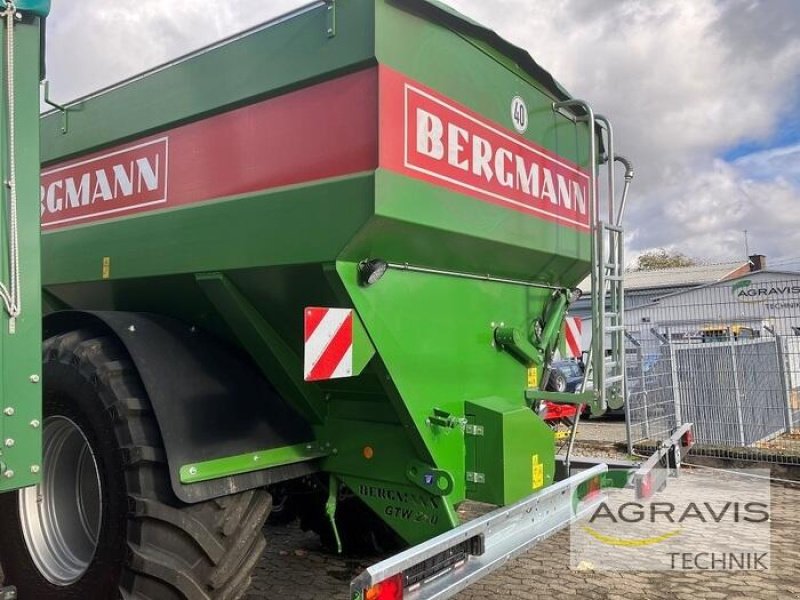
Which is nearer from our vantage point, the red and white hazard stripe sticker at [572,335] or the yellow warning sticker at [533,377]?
the yellow warning sticker at [533,377]

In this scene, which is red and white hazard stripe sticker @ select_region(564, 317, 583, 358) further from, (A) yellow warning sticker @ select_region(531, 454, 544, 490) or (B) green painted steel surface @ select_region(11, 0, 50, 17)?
(B) green painted steel surface @ select_region(11, 0, 50, 17)

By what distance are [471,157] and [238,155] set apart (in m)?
1.08

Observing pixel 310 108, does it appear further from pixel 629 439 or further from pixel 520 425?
pixel 629 439

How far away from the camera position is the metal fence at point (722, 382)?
26.0ft

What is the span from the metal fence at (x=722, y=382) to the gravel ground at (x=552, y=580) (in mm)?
3278

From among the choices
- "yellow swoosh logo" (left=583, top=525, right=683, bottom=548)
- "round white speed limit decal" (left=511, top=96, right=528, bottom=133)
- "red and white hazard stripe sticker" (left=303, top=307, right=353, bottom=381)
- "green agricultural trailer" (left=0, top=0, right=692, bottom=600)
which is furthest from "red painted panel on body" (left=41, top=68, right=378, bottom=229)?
"yellow swoosh logo" (left=583, top=525, right=683, bottom=548)

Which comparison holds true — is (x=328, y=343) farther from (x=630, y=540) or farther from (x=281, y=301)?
(x=630, y=540)

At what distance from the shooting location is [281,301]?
2.96 m

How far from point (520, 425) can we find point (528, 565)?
1.69 meters

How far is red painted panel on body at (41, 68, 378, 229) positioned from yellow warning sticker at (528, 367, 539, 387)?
190 cm

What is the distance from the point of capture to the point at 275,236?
9.26 ft

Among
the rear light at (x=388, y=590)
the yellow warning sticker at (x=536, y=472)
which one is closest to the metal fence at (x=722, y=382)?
the yellow warning sticker at (x=536, y=472)

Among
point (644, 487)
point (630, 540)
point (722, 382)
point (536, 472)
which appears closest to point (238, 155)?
point (536, 472)

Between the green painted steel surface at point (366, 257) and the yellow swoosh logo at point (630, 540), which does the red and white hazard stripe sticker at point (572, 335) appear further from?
the yellow swoosh logo at point (630, 540)
